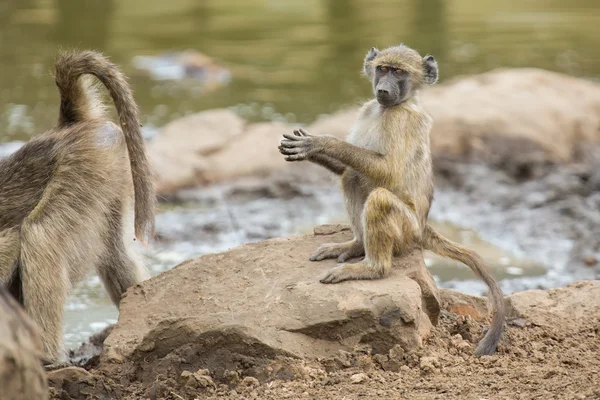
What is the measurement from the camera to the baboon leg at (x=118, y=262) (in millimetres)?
5715

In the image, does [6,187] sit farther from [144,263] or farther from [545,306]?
[545,306]

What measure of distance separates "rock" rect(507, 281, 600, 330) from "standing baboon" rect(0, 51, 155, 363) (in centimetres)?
220

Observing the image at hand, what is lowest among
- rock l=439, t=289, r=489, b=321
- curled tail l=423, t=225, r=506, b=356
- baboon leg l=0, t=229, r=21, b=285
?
rock l=439, t=289, r=489, b=321

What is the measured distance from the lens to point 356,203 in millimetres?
5469

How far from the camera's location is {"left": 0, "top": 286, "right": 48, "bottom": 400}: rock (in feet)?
10.2

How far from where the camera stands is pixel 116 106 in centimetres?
563

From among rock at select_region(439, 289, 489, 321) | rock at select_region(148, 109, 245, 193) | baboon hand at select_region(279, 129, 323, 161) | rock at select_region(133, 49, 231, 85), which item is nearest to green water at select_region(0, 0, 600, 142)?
rock at select_region(133, 49, 231, 85)

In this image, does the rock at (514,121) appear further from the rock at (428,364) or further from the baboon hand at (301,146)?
the rock at (428,364)

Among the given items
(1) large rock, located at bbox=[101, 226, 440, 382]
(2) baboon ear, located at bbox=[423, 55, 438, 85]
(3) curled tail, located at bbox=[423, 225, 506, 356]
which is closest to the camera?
(1) large rock, located at bbox=[101, 226, 440, 382]

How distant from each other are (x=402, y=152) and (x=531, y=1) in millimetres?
17896

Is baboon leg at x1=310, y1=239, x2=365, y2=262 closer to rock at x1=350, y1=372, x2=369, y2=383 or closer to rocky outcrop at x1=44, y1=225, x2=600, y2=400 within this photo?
rocky outcrop at x1=44, y1=225, x2=600, y2=400

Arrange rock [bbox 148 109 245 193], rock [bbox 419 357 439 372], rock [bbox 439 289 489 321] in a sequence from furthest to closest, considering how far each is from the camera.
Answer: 1. rock [bbox 148 109 245 193]
2. rock [bbox 439 289 489 321]
3. rock [bbox 419 357 439 372]

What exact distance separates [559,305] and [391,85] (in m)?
1.60

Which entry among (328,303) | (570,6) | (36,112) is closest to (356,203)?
(328,303)
